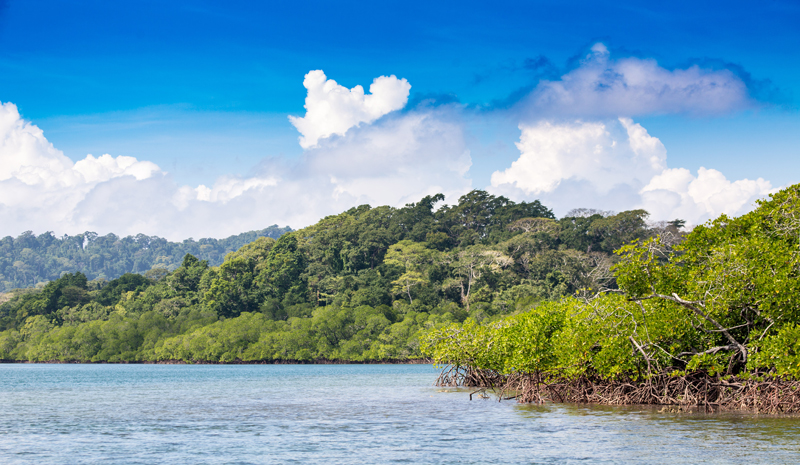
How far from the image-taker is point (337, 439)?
1753 centimetres

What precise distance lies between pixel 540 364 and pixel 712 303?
647 cm

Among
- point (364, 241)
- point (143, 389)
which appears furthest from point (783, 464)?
point (364, 241)

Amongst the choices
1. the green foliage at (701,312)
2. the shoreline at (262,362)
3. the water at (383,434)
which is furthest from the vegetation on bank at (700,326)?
the shoreline at (262,362)

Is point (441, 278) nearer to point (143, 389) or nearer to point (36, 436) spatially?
point (143, 389)

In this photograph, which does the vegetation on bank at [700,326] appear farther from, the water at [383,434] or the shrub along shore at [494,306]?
the water at [383,434]

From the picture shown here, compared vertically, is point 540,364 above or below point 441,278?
below

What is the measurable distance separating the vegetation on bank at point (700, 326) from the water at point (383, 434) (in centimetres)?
82

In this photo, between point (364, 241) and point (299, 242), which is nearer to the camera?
point (364, 241)

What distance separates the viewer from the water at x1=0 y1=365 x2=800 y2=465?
48.8ft

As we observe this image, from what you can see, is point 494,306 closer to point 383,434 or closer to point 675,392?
point 675,392

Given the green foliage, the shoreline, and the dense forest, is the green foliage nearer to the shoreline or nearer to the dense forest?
the dense forest

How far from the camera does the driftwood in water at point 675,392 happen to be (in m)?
18.0

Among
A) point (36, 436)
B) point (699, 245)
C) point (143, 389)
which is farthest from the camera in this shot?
point (143, 389)

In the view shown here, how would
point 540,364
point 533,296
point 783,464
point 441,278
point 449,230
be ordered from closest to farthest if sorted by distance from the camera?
point 783,464
point 540,364
point 533,296
point 441,278
point 449,230
